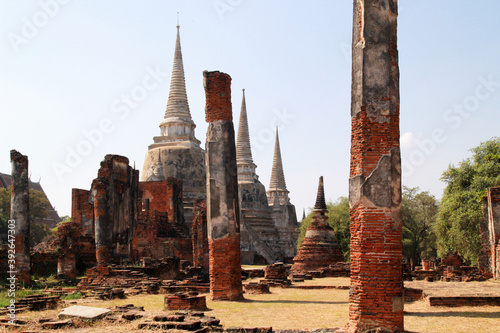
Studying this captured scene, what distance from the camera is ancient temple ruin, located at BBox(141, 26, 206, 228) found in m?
36.5

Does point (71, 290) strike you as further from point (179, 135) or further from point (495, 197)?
point (179, 135)

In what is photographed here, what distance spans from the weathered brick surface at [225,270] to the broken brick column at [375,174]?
4.53 metres

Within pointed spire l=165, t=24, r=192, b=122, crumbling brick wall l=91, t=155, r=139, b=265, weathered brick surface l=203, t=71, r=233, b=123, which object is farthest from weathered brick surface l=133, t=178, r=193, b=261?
pointed spire l=165, t=24, r=192, b=122

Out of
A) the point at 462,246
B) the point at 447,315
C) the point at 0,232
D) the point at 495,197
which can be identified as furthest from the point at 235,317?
the point at 0,232

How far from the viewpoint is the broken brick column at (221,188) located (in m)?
11.9

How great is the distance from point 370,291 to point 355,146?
6.23 ft

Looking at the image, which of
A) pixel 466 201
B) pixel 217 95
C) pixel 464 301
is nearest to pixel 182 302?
pixel 217 95

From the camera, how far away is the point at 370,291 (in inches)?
291

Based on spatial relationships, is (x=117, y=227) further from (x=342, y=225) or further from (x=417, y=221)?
(x=417, y=221)

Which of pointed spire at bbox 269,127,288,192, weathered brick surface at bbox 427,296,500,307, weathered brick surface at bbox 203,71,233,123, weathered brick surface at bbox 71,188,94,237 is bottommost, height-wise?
weathered brick surface at bbox 427,296,500,307

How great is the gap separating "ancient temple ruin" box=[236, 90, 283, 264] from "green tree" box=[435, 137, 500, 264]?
9.94 m

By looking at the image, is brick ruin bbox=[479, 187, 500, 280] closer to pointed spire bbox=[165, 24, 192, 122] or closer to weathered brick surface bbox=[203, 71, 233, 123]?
weathered brick surface bbox=[203, 71, 233, 123]

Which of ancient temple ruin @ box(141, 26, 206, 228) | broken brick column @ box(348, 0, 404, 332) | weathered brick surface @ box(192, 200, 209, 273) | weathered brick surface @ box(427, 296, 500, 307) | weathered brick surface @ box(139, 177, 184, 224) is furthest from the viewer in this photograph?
ancient temple ruin @ box(141, 26, 206, 228)

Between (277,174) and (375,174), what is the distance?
43.4 metres
